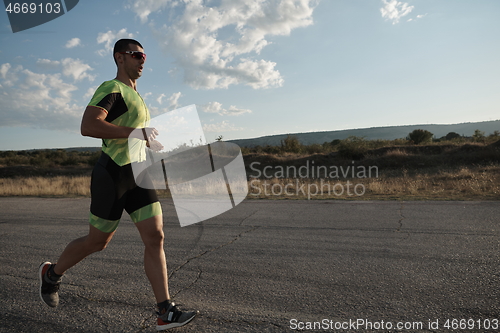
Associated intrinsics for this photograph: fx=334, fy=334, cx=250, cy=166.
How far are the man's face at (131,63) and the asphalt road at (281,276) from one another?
207 cm

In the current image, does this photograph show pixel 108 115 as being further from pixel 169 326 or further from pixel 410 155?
pixel 410 155

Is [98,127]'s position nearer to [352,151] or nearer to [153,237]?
[153,237]

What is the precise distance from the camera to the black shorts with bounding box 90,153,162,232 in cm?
266

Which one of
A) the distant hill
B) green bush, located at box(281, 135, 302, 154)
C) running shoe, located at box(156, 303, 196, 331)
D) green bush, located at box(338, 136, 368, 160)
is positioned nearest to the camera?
running shoe, located at box(156, 303, 196, 331)

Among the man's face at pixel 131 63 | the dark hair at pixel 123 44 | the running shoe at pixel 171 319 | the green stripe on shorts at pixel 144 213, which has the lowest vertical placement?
the running shoe at pixel 171 319

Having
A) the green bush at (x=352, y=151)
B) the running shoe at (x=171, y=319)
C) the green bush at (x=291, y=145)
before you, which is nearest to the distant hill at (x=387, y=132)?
the green bush at (x=291, y=145)

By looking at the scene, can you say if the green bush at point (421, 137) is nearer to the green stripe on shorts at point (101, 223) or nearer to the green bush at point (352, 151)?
the green bush at point (352, 151)

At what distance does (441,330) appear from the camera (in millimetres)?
2512

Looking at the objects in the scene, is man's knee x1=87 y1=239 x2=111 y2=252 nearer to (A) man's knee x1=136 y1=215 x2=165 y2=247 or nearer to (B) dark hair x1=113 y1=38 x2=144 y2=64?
(A) man's knee x1=136 y1=215 x2=165 y2=247

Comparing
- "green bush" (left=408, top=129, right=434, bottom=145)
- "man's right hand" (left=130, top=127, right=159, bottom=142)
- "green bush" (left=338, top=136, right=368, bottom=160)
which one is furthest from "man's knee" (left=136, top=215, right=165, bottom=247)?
"green bush" (left=408, top=129, right=434, bottom=145)

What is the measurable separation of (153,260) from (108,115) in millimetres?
1212

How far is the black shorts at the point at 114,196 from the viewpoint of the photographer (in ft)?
8.72

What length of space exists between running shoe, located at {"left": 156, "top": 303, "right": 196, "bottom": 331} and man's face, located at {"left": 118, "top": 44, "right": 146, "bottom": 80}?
6.28ft

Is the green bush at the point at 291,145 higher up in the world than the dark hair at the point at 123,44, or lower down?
lower down
